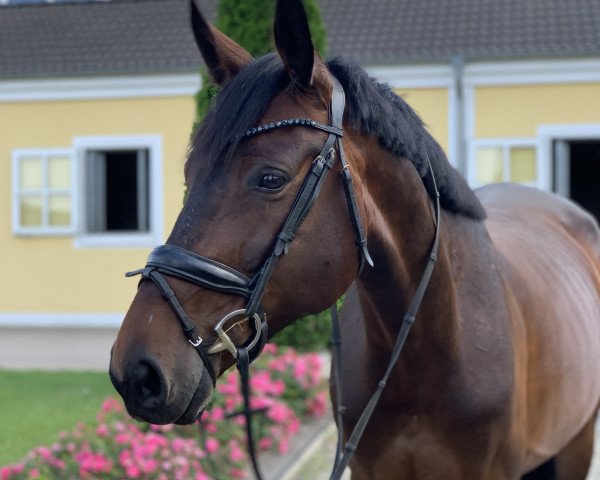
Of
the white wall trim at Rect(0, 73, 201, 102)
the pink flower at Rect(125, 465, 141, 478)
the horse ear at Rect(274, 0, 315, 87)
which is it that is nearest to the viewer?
the horse ear at Rect(274, 0, 315, 87)

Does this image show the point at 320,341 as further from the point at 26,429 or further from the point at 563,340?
the point at 563,340

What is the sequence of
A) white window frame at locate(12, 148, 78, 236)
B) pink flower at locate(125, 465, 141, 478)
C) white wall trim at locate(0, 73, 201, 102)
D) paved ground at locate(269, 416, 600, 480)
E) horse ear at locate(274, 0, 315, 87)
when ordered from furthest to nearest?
1. white window frame at locate(12, 148, 78, 236)
2. white wall trim at locate(0, 73, 201, 102)
3. paved ground at locate(269, 416, 600, 480)
4. pink flower at locate(125, 465, 141, 478)
5. horse ear at locate(274, 0, 315, 87)

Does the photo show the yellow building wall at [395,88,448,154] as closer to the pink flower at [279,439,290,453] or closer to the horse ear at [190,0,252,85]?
the pink flower at [279,439,290,453]

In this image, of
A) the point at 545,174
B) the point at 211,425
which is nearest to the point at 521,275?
the point at 211,425

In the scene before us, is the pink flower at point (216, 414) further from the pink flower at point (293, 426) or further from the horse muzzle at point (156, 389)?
the horse muzzle at point (156, 389)

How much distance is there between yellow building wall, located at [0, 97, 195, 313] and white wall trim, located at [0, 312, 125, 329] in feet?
0.20

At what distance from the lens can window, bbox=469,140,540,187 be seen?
954cm

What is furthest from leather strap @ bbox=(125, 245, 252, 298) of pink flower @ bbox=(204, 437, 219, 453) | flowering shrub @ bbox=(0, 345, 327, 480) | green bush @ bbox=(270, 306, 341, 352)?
green bush @ bbox=(270, 306, 341, 352)

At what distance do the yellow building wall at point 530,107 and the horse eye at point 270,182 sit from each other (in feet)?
26.6

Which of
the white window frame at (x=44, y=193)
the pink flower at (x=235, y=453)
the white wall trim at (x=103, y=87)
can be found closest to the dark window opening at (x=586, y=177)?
the white wall trim at (x=103, y=87)

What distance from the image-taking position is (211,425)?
530 centimetres

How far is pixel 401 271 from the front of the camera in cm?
234

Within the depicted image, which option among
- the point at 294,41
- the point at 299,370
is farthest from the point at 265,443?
the point at 294,41

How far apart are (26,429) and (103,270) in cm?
387
